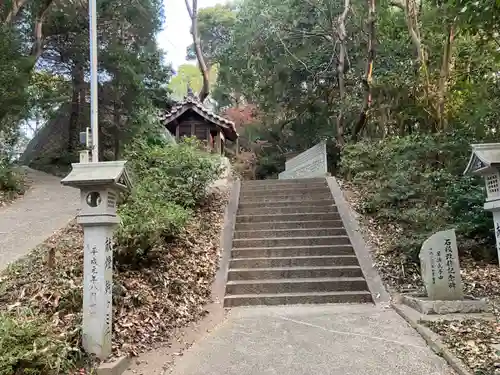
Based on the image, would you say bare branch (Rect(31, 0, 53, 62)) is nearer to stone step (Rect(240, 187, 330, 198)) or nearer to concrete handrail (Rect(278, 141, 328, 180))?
stone step (Rect(240, 187, 330, 198))

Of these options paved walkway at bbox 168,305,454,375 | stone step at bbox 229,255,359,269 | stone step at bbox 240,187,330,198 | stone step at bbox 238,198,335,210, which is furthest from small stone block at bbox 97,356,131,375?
stone step at bbox 240,187,330,198

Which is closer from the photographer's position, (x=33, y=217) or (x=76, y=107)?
(x=33, y=217)

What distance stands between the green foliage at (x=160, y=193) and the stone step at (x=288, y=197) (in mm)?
1346

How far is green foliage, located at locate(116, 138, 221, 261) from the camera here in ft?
17.6

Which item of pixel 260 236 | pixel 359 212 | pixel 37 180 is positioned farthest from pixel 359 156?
pixel 37 180

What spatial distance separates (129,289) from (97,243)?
1245 millimetres

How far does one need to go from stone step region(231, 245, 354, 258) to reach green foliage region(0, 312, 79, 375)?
408 centimetres

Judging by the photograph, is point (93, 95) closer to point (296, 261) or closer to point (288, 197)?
point (288, 197)

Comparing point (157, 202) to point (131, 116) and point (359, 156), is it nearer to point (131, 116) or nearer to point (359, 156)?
point (359, 156)

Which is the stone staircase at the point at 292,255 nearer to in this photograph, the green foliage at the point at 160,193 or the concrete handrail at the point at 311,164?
the green foliage at the point at 160,193

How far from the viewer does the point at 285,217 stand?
8.74 meters

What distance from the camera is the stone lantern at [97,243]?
12.3 ft

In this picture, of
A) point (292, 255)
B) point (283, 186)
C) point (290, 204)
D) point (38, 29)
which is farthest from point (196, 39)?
point (292, 255)

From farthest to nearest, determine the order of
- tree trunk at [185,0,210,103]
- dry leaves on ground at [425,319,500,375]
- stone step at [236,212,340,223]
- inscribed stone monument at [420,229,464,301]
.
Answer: tree trunk at [185,0,210,103]
stone step at [236,212,340,223]
inscribed stone monument at [420,229,464,301]
dry leaves on ground at [425,319,500,375]
